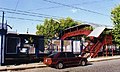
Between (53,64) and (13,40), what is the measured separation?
22.1ft

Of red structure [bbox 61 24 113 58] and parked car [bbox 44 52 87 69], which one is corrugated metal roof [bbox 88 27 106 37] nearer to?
red structure [bbox 61 24 113 58]

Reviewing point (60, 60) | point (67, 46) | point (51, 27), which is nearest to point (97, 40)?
point (67, 46)

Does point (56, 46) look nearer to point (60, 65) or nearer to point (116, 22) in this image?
point (60, 65)

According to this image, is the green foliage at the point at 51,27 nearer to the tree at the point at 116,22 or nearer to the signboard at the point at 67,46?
the tree at the point at 116,22

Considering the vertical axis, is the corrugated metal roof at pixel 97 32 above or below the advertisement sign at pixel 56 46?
above

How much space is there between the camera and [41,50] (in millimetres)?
27547

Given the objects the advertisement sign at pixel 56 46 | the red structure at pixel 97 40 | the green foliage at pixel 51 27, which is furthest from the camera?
the green foliage at pixel 51 27

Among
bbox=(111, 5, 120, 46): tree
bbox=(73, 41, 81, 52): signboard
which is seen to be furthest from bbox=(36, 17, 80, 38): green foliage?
bbox=(73, 41, 81, 52): signboard

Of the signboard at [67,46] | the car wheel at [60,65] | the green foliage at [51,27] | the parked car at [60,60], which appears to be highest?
the green foliage at [51,27]

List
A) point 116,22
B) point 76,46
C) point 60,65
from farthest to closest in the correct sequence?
1. point 116,22
2. point 76,46
3. point 60,65

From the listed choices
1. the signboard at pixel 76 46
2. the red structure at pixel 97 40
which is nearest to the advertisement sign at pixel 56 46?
the signboard at pixel 76 46

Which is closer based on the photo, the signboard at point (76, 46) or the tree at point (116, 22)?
the signboard at point (76, 46)

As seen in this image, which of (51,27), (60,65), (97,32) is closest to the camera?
(60,65)

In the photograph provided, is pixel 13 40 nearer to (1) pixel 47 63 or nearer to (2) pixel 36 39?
(2) pixel 36 39
